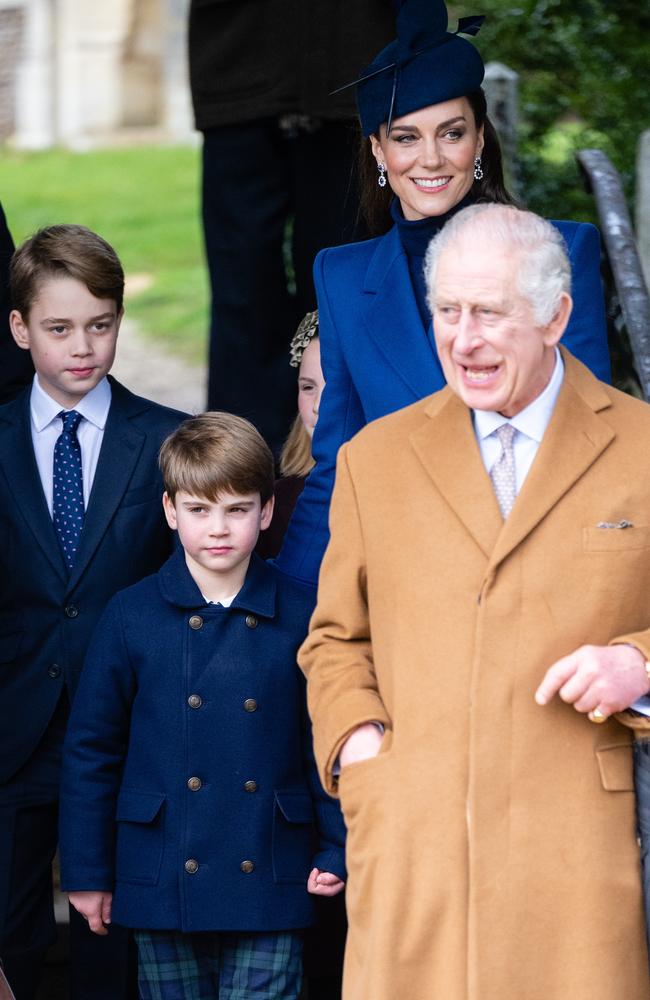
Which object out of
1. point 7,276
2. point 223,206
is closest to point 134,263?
point 223,206

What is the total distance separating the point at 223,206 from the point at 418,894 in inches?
125

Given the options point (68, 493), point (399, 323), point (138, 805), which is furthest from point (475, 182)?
point (138, 805)

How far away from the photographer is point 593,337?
143 inches

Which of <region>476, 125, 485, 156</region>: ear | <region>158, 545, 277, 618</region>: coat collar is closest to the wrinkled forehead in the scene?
<region>476, 125, 485, 156</region>: ear

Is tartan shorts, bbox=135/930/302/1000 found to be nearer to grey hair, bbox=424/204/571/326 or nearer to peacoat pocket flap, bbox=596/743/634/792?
peacoat pocket flap, bbox=596/743/634/792

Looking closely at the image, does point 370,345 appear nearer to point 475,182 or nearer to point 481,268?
point 475,182

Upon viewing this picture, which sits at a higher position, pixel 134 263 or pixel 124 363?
pixel 134 263

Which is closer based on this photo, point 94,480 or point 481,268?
point 481,268

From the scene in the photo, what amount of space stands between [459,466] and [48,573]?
4.06 ft

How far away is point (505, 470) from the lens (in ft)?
10.3

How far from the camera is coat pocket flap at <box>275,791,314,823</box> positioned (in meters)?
3.73

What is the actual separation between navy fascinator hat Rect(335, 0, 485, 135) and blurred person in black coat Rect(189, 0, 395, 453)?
1.39m

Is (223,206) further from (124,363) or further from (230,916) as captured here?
(124,363)

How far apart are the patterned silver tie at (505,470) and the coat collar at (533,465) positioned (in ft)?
0.13
